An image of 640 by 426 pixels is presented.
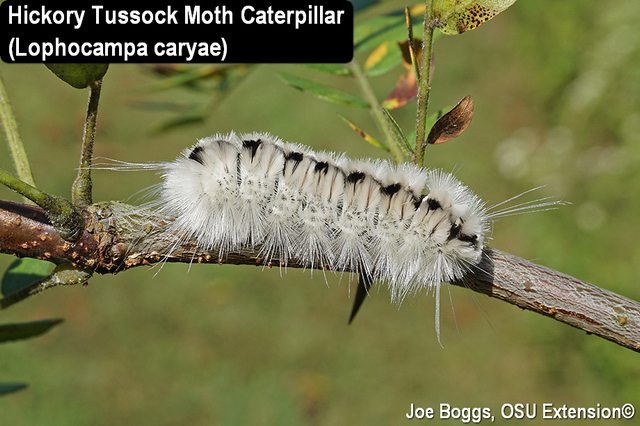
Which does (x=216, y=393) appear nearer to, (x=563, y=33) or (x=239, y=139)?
(x=239, y=139)

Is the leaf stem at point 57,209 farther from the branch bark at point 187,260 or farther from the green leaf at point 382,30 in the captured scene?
the green leaf at point 382,30

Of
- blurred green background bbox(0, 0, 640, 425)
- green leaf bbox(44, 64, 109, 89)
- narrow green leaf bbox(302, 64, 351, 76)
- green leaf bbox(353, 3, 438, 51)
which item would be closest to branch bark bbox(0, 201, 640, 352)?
green leaf bbox(44, 64, 109, 89)

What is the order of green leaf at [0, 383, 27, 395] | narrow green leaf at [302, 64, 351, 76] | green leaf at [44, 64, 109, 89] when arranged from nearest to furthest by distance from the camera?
1. green leaf at [44, 64, 109, 89]
2. green leaf at [0, 383, 27, 395]
3. narrow green leaf at [302, 64, 351, 76]

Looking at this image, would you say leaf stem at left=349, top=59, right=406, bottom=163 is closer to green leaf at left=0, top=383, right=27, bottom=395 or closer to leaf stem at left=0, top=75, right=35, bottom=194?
leaf stem at left=0, top=75, right=35, bottom=194

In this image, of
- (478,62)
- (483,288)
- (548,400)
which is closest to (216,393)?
(548,400)

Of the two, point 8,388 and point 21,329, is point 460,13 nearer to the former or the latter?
point 21,329

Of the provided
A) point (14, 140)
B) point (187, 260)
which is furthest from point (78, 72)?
point (187, 260)
